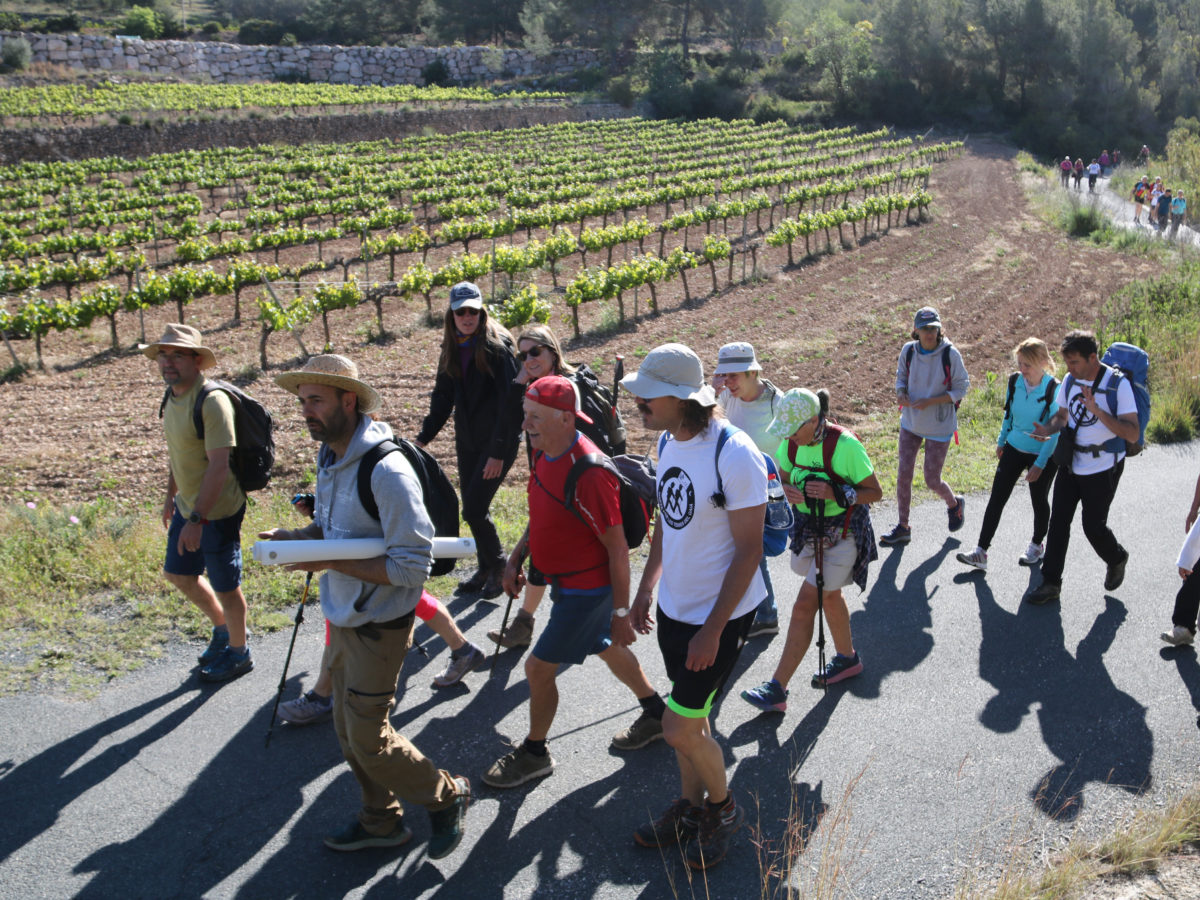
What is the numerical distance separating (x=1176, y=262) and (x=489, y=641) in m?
22.4

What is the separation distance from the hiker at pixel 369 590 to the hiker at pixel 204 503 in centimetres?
105

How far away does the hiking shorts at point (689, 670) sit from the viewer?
3.14m

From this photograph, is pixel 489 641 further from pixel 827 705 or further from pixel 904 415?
pixel 904 415

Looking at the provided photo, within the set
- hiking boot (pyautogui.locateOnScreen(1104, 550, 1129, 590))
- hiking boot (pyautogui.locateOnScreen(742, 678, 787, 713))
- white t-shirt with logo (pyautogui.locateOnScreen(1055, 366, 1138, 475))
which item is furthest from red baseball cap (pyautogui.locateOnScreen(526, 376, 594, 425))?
hiking boot (pyautogui.locateOnScreen(1104, 550, 1129, 590))

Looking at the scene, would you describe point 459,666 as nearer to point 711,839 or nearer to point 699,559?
point 711,839

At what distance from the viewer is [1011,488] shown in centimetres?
593

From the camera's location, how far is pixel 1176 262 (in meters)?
21.5

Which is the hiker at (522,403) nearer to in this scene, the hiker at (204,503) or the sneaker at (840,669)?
the hiker at (204,503)

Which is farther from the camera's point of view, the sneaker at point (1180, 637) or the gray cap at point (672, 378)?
the sneaker at point (1180, 637)

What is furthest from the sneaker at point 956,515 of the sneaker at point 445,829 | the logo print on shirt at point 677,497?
the sneaker at point 445,829

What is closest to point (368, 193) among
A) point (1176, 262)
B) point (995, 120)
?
point (1176, 262)

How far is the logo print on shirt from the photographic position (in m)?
3.16

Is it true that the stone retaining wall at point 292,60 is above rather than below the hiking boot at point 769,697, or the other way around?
above

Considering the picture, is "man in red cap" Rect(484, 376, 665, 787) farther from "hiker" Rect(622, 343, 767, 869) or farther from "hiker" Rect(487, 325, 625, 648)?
"hiker" Rect(487, 325, 625, 648)
